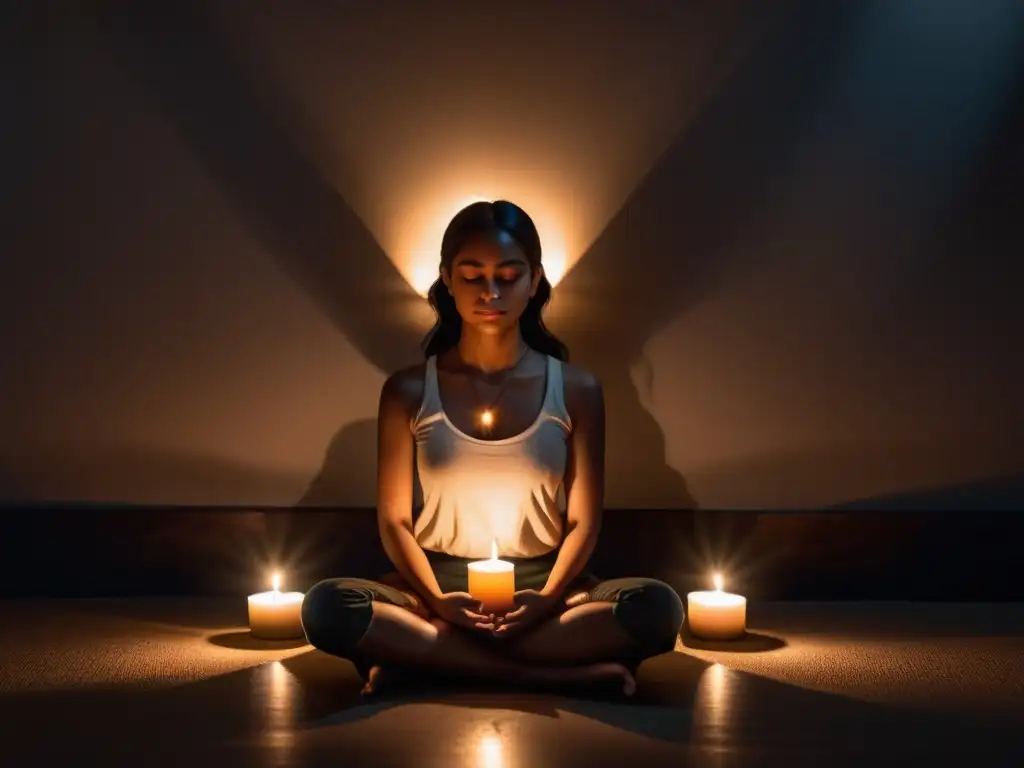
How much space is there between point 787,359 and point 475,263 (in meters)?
1.05

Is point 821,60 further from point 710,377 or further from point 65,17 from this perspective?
point 65,17

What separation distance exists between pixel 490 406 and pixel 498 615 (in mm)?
485

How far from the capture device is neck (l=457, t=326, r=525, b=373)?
9.20ft

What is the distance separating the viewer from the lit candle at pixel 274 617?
9.37ft

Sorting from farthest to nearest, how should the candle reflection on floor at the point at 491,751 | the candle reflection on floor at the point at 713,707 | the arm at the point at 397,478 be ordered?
the arm at the point at 397,478 → the candle reflection on floor at the point at 713,707 → the candle reflection on floor at the point at 491,751

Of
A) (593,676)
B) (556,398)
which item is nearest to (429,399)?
(556,398)

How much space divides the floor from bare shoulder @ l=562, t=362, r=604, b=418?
55 centimetres

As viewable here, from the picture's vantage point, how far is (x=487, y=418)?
2.76 m

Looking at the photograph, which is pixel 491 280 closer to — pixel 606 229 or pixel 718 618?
pixel 606 229

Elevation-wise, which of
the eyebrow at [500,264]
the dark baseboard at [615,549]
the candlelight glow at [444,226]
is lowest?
the dark baseboard at [615,549]

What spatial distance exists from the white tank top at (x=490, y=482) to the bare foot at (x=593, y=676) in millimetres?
384

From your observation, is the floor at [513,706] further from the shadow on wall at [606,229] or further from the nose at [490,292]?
the nose at [490,292]

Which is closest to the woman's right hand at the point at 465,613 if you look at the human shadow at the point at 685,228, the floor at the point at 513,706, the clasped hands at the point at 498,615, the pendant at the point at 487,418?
the clasped hands at the point at 498,615

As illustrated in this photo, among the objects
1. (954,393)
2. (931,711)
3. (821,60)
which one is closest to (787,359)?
(954,393)
